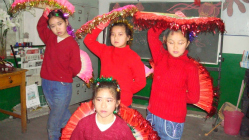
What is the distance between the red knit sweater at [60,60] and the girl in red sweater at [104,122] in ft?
2.11

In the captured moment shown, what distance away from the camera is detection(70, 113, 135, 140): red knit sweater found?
138 centimetres

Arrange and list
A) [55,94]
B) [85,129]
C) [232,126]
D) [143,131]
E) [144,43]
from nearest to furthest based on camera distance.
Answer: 1. [85,129]
2. [143,131]
3. [55,94]
4. [232,126]
5. [144,43]

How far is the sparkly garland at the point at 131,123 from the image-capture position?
1519 millimetres

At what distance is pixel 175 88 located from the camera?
Result: 1.54 m

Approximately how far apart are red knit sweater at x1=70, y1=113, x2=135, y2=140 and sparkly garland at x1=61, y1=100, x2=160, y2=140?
126mm

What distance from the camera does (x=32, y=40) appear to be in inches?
136

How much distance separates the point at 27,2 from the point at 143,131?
1403mm

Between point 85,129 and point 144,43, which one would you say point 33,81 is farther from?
point 85,129

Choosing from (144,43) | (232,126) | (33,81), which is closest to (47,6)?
(33,81)

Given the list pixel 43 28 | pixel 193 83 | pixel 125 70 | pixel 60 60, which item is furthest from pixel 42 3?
pixel 193 83

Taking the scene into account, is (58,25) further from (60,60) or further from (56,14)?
(60,60)

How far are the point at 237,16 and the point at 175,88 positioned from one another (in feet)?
8.24

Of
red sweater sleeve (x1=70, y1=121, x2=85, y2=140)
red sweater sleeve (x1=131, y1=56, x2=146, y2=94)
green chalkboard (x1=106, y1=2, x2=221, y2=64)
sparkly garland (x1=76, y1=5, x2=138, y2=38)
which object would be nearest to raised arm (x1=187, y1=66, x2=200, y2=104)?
red sweater sleeve (x1=131, y1=56, x2=146, y2=94)

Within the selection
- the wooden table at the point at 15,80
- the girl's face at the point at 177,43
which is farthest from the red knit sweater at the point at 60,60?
the girl's face at the point at 177,43
